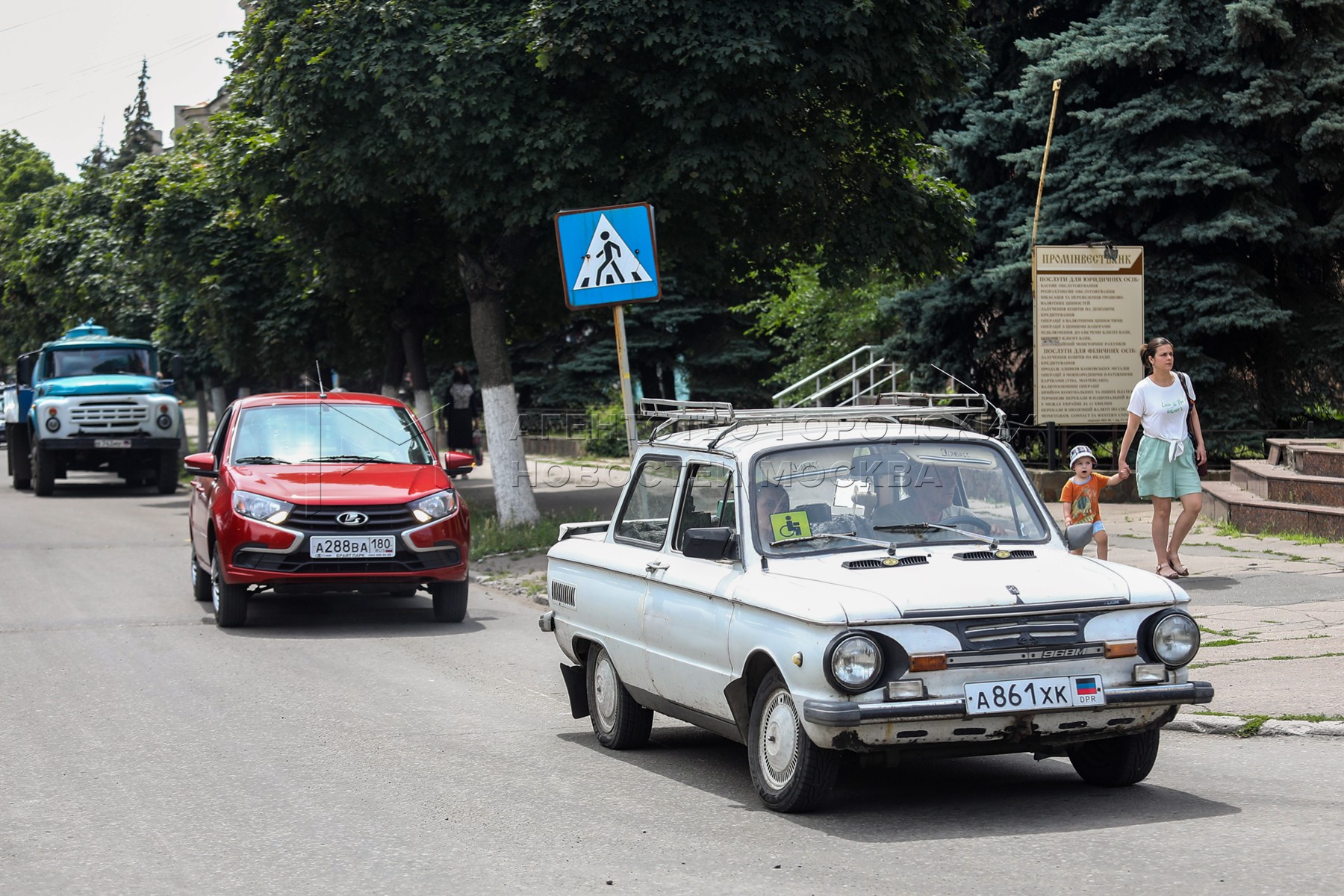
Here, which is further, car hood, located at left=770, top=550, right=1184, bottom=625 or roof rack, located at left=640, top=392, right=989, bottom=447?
roof rack, located at left=640, top=392, right=989, bottom=447

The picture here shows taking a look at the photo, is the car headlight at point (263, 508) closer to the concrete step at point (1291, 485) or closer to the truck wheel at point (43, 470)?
the concrete step at point (1291, 485)

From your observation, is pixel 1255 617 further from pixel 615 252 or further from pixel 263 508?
pixel 263 508

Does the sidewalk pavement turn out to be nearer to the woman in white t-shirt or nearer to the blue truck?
the woman in white t-shirt

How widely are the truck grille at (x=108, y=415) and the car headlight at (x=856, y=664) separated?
2613 centimetres

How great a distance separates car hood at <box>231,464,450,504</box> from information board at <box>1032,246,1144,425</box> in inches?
336

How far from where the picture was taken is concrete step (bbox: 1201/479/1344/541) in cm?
1458

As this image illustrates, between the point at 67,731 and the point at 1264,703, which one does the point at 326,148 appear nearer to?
the point at 67,731

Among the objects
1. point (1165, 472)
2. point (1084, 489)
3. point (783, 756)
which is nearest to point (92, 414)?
point (1165, 472)

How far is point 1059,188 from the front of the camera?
21.8 metres

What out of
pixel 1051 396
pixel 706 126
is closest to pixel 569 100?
pixel 706 126

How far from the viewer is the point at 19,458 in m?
32.1

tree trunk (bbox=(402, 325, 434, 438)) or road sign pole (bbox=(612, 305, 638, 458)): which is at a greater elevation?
tree trunk (bbox=(402, 325, 434, 438))

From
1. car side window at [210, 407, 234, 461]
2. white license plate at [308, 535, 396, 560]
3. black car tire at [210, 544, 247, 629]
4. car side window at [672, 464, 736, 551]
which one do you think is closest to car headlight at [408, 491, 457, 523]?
white license plate at [308, 535, 396, 560]

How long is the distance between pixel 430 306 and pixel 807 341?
10.3 meters
